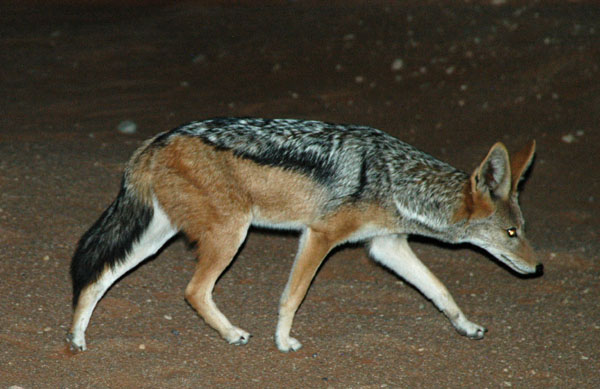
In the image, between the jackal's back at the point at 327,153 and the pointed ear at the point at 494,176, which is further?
the jackal's back at the point at 327,153

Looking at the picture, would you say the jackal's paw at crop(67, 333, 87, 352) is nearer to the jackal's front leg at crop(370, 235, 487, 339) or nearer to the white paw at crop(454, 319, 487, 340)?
the jackal's front leg at crop(370, 235, 487, 339)

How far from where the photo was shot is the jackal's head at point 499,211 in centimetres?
458

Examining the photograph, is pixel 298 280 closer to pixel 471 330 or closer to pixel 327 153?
pixel 327 153

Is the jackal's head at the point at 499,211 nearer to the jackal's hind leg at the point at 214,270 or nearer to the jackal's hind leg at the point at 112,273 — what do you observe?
the jackal's hind leg at the point at 214,270

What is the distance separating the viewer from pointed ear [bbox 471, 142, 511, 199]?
4.41 meters

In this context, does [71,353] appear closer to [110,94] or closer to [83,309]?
[83,309]

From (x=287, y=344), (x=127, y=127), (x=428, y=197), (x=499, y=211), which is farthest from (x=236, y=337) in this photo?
(x=127, y=127)

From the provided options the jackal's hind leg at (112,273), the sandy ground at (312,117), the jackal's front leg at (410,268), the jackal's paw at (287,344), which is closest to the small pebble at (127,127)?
the sandy ground at (312,117)

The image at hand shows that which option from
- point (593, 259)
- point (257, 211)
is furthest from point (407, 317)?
point (593, 259)

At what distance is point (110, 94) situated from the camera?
10.6 meters

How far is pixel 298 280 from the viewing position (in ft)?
15.1

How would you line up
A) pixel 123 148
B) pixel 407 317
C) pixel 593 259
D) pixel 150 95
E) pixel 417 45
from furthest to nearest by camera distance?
pixel 417 45 → pixel 150 95 → pixel 123 148 → pixel 593 259 → pixel 407 317

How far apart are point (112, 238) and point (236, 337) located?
1009mm

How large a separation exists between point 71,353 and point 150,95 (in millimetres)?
6622
